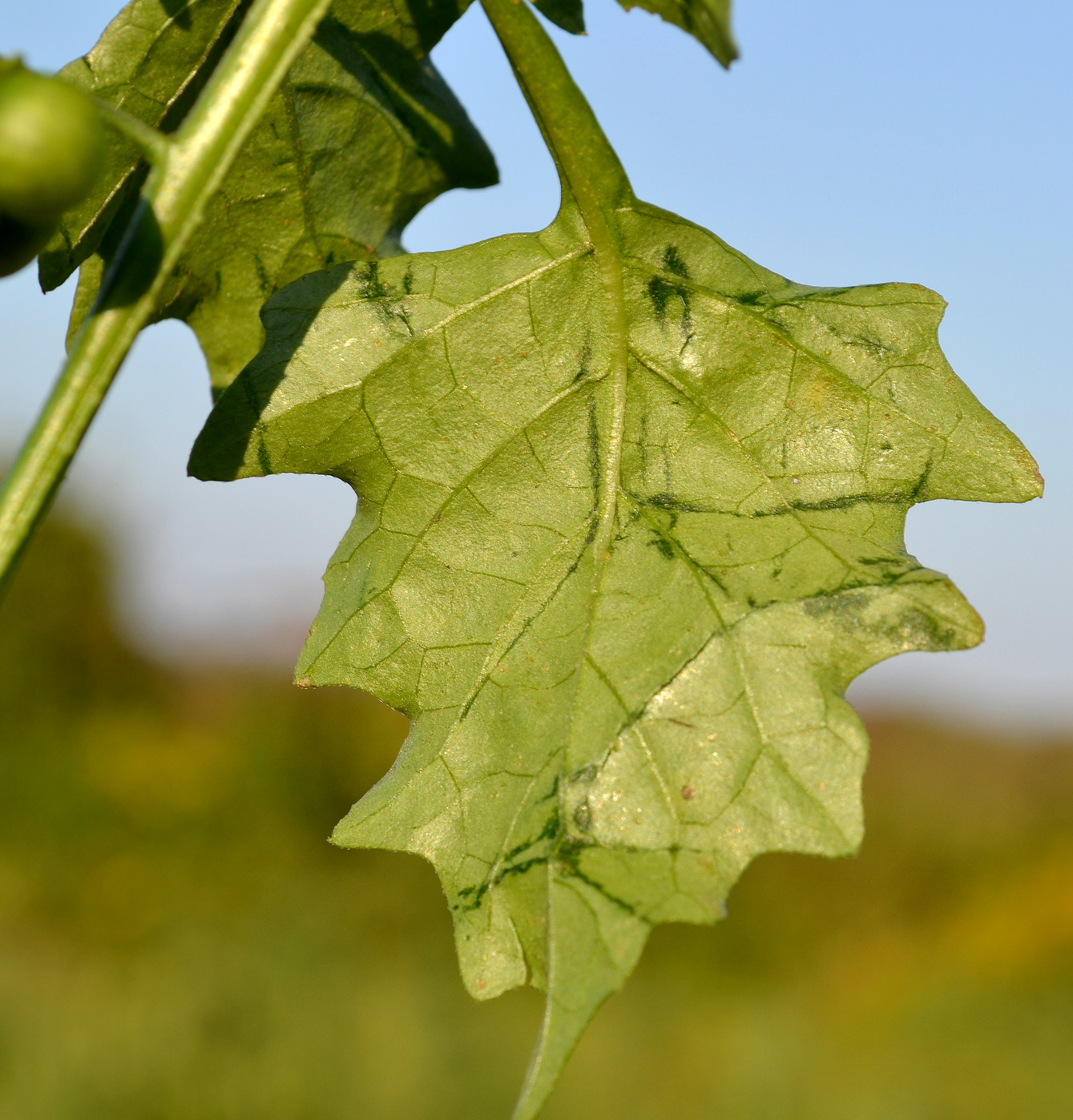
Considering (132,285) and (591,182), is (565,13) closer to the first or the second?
(591,182)

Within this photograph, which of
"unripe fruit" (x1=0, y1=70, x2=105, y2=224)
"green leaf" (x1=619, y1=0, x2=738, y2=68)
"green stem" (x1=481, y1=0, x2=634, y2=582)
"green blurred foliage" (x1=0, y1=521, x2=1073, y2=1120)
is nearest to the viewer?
"unripe fruit" (x1=0, y1=70, x2=105, y2=224)

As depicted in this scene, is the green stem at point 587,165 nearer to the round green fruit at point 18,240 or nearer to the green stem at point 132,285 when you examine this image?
the green stem at point 132,285

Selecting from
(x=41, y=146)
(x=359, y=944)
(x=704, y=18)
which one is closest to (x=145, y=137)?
(x=41, y=146)

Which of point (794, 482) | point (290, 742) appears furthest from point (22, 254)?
point (290, 742)

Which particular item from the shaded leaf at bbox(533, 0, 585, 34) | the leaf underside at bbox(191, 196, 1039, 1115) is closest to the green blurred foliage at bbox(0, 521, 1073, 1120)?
the leaf underside at bbox(191, 196, 1039, 1115)

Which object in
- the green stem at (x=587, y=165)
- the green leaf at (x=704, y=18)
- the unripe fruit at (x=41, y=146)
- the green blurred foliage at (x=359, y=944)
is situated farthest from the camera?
the green blurred foliage at (x=359, y=944)

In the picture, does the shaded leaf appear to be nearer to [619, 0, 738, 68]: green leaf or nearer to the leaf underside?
[619, 0, 738, 68]: green leaf

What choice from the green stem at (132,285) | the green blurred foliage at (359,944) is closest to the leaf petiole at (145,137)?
the green stem at (132,285)
